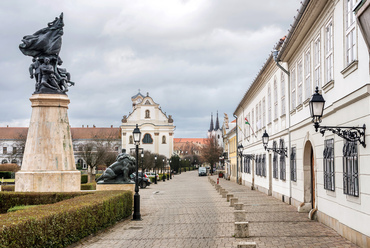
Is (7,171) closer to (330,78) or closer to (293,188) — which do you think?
(293,188)

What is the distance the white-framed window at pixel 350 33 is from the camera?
9.85m

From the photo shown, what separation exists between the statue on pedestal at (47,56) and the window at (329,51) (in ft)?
40.6

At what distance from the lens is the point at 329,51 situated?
40.6 feet

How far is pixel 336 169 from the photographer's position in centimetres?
1131

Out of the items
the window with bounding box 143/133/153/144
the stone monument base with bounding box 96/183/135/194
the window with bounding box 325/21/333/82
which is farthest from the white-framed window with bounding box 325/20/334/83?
the window with bounding box 143/133/153/144

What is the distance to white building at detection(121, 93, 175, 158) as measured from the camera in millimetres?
98938

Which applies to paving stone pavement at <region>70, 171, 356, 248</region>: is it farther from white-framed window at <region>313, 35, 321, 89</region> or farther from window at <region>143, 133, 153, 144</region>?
window at <region>143, 133, 153, 144</region>

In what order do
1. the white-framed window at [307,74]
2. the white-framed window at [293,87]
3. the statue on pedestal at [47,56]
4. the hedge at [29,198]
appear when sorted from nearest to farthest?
1. the white-framed window at [307,74]
2. the hedge at [29,198]
3. the white-framed window at [293,87]
4. the statue on pedestal at [47,56]

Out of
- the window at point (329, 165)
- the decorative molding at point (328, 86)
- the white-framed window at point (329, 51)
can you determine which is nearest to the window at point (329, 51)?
the white-framed window at point (329, 51)

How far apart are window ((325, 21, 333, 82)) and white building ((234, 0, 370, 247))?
3cm

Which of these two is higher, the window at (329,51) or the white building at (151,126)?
the white building at (151,126)

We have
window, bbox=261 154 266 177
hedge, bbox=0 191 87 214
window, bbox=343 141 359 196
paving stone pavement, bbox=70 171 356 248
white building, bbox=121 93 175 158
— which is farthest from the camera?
white building, bbox=121 93 175 158

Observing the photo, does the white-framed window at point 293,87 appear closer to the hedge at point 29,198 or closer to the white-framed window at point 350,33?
the white-framed window at point 350,33

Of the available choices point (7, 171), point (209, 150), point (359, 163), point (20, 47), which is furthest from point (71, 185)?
point (209, 150)
